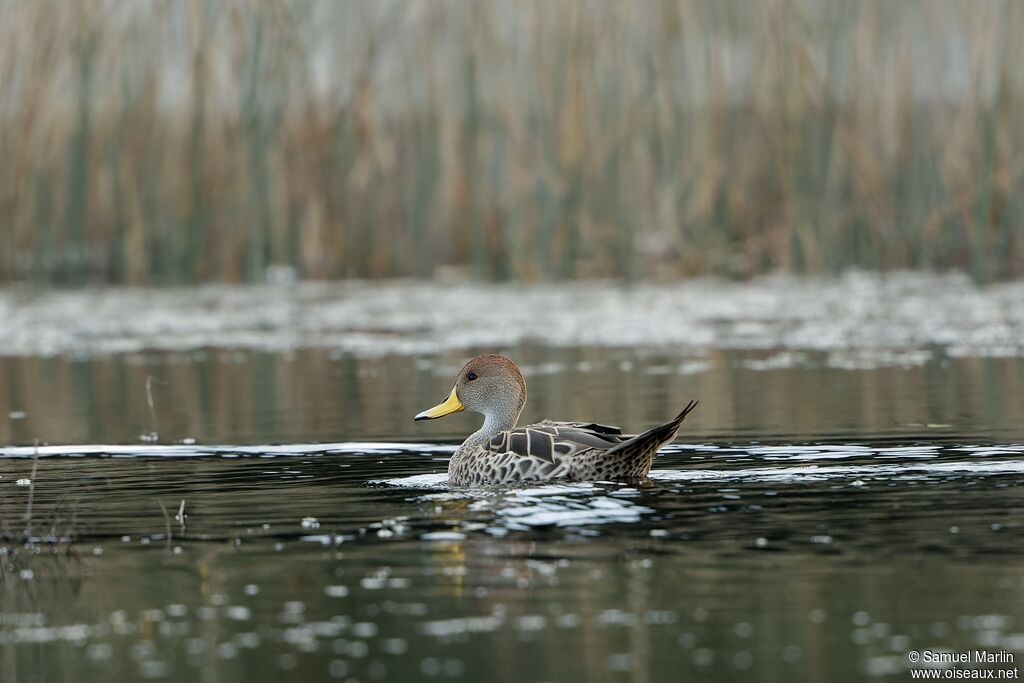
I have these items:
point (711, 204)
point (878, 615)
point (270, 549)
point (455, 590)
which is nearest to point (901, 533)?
point (878, 615)

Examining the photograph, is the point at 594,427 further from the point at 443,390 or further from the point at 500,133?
the point at 500,133

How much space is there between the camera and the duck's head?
9.12m

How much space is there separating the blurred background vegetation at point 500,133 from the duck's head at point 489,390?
9102mm

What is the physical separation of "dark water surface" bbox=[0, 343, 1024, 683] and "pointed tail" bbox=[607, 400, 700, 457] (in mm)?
171

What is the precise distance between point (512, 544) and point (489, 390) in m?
2.77

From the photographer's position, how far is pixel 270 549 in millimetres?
6496

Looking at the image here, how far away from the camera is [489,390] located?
918cm

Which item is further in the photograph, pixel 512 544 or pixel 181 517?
pixel 181 517

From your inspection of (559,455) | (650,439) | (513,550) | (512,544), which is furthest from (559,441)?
(513,550)

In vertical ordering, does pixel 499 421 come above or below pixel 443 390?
below

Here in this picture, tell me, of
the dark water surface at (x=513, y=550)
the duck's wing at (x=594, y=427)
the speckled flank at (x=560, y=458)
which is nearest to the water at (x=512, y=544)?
the dark water surface at (x=513, y=550)

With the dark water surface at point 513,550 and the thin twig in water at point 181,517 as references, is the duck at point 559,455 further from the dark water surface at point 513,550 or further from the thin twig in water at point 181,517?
the thin twig in water at point 181,517

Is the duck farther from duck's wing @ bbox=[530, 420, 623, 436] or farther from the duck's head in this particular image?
the duck's head

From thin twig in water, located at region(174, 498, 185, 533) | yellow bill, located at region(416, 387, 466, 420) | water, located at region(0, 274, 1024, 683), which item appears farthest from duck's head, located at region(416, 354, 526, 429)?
thin twig in water, located at region(174, 498, 185, 533)
